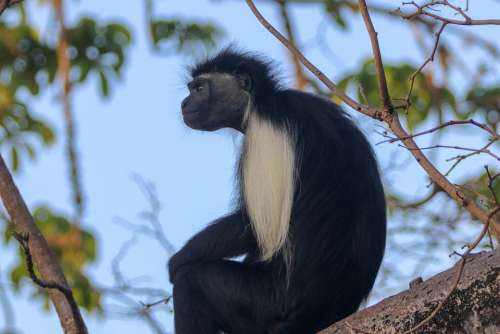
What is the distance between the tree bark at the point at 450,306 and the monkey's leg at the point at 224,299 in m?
0.64

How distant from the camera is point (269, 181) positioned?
3.77 meters

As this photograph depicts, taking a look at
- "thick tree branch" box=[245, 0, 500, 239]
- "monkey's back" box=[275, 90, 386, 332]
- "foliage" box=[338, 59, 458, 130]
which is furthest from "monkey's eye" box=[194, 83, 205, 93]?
"foliage" box=[338, 59, 458, 130]

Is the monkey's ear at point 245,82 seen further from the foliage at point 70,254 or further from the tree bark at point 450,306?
the foliage at point 70,254

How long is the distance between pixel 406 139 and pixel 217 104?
172cm

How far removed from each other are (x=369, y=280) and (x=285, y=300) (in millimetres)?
345

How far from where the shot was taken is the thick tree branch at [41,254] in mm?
3392

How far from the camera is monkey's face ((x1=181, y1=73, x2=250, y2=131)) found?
4.30 metres

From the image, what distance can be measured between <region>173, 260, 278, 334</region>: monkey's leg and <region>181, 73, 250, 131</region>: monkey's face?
3.22ft

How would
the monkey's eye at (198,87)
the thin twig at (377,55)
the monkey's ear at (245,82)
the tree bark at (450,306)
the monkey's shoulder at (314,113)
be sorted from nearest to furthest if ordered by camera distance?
the tree bark at (450,306), the thin twig at (377,55), the monkey's shoulder at (314,113), the monkey's ear at (245,82), the monkey's eye at (198,87)

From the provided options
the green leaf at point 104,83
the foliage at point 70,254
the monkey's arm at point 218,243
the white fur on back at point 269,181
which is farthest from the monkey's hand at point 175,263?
the green leaf at point 104,83

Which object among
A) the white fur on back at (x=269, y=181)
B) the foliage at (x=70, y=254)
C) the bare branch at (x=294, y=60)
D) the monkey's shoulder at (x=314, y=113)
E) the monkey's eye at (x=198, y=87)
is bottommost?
the foliage at (x=70, y=254)

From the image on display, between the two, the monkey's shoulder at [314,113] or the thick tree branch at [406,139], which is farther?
the monkey's shoulder at [314,113]

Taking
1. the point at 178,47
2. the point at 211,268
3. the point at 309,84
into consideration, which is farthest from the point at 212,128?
the point at 178,47

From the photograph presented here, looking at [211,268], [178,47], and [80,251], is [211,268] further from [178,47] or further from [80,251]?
[178,47]
